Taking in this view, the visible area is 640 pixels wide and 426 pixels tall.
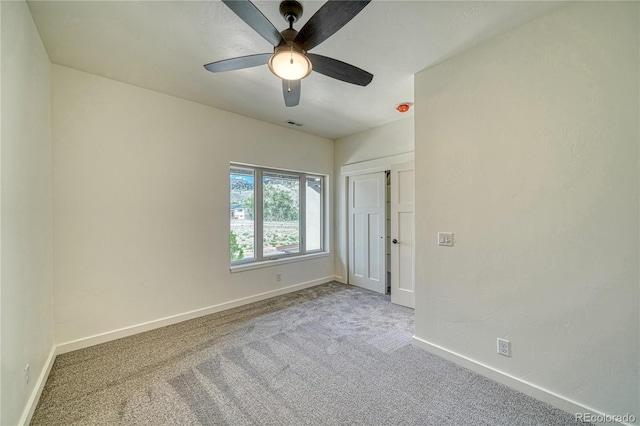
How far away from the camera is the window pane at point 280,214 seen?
13.0ft

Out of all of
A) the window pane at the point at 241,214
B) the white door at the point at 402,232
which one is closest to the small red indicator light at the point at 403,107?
the white door at the point at 402,232

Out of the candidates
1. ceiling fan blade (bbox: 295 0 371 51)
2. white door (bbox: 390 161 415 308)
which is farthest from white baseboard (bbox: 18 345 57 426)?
white door (bbox: 390 161 415 308)

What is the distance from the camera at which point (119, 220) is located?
259cm

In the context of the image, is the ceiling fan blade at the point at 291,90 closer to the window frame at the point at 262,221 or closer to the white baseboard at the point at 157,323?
the window frame at the point at 262,221

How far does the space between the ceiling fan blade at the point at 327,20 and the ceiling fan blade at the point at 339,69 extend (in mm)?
141

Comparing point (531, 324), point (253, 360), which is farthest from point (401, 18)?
point (253, 360)

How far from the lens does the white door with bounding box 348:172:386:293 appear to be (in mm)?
4004

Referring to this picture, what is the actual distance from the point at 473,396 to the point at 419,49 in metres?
2.66

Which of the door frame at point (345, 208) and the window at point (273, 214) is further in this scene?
the door frame at point (345, 208)

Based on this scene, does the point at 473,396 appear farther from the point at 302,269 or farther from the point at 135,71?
the point at 135,71

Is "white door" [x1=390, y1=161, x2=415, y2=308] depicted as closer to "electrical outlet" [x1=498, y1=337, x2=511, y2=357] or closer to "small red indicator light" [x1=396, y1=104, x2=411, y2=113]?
"small red indicator light" [x1=396, y1=104, x2=411, y2=113]

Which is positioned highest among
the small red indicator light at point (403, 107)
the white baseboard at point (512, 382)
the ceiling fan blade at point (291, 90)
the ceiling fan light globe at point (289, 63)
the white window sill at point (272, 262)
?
the small red indicator light at point (403, 107)

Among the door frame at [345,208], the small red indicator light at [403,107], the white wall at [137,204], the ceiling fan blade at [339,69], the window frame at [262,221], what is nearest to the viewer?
the ceiling fan blade at [339,69]

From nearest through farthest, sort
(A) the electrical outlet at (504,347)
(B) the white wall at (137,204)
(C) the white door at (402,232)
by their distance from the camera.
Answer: (A) the electrical outlet at (504,347) < (B) the white wall at (137,204) < (C) the white door at (402,232)
